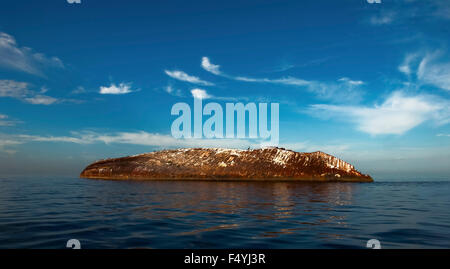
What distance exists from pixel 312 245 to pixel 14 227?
392 inches

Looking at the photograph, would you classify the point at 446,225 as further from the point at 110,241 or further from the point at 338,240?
the point at 110,241

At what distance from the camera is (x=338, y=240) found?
7.91m

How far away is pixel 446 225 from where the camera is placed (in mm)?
10359

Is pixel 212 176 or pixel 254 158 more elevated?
pixel 254 158

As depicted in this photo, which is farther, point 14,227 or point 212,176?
point 212,176
